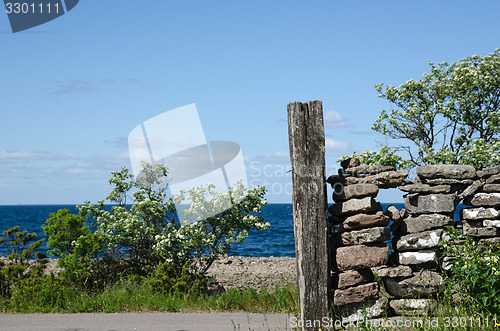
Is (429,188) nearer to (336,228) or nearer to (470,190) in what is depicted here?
(470,190)

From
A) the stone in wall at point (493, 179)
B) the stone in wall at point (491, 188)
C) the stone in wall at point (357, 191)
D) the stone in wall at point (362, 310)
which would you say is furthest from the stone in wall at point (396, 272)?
the stone in wall at point (493, 179)

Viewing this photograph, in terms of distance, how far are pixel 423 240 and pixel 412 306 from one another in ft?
3.42

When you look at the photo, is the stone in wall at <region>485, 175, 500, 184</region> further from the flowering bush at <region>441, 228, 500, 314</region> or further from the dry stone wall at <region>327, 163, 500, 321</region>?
the flowering bush at <region>441, 228, 500, 314</region>

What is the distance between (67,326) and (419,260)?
6098 mm

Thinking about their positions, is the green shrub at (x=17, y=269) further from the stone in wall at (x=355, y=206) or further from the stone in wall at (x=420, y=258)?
the stone in wall at (x=420, y=258)

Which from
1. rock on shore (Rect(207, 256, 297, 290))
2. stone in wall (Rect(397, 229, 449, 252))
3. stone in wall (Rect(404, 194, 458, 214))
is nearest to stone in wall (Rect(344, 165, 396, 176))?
stone in wall (Rect(404, 194, 458, 214))

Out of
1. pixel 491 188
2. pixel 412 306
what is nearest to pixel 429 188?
pixel 491 188

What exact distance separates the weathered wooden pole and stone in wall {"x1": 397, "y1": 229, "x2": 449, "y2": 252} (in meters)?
1.41

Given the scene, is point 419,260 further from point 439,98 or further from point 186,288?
point 439,98

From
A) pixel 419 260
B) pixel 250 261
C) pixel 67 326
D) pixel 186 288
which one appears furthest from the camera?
pixel 250 261

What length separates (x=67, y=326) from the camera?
839cm

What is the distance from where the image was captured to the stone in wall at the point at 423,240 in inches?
293

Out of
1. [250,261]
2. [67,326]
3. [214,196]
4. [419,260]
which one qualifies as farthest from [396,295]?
[250,261]

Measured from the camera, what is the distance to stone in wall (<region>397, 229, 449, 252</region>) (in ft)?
24.4
